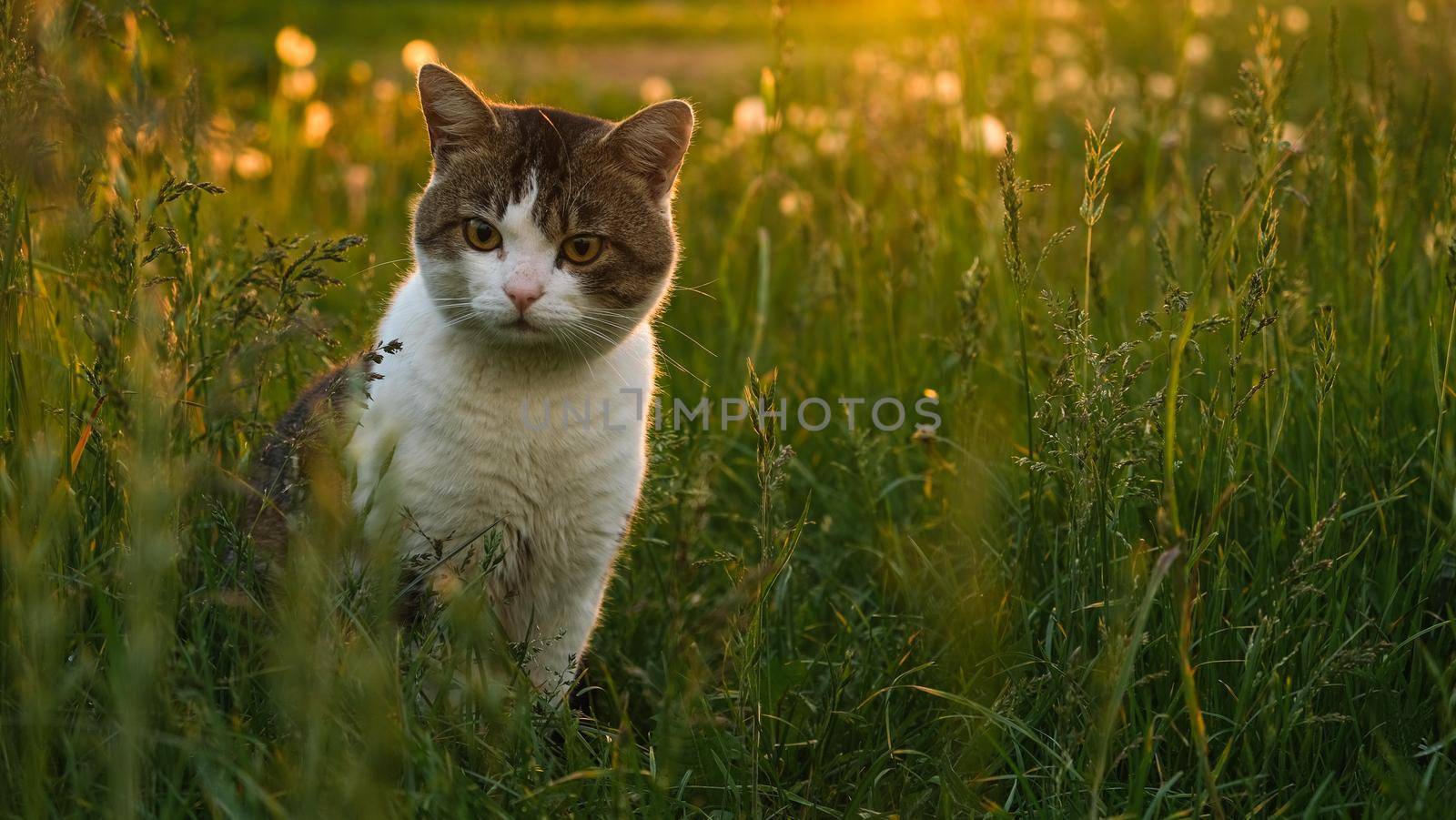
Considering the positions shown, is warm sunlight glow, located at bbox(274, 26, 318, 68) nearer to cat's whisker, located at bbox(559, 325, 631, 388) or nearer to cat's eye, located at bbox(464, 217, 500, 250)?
cat's eye, located at bbox(464, 217, 500, 250)

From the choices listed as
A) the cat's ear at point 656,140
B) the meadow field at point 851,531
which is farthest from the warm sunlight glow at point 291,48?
the cat's ear at point 656,140

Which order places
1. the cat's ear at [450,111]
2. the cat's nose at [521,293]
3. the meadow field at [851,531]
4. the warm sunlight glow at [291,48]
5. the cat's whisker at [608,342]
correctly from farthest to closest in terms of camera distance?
the warm sunlight glow at [291,48] → the cat's ear at [450,111] → the cat's whisker at [608,342] → the cat's nose at [521,293] → the meadow field at [851,531]

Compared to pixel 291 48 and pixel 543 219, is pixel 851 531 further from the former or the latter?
pixel 291 48

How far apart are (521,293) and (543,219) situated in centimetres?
21

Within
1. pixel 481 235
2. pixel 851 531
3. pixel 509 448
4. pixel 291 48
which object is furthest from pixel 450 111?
pixel 291 48

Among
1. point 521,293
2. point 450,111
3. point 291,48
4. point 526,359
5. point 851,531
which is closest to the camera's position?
point 521,293

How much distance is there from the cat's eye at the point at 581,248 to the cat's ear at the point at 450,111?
29cm

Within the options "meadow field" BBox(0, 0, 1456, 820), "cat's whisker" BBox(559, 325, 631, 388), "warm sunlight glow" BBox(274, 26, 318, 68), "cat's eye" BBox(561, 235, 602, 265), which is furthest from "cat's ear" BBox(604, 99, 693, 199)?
"warm sunlight glow" BBox(274, 26, 318, 68)

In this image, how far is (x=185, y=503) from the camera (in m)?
1.74

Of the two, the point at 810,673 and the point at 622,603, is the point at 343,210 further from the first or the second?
the point at 810,673

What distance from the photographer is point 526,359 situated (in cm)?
213

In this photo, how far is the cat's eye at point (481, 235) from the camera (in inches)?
85.2

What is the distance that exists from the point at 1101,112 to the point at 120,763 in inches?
97.2

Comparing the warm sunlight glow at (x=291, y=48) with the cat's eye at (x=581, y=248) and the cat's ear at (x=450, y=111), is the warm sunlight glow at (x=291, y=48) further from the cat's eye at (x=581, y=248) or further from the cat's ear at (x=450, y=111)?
the cat's eye at (x=581, y=248)
